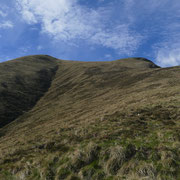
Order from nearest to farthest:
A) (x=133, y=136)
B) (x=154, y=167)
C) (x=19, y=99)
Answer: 1. (x=154, y=167)
2. (x=133, y=136)
3. (x=19, y=99)

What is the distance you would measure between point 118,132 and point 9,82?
51625 millimetres

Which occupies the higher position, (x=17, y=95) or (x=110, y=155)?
(x=17, y=95)

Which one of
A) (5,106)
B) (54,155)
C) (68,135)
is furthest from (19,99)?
(54,155)

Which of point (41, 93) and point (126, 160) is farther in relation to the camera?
point (41, 93)

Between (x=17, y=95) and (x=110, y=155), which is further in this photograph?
(x=17, y=95)

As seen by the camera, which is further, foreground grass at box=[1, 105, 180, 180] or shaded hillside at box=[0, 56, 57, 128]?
shaded hillside at box=[0, 56, 57, 128]

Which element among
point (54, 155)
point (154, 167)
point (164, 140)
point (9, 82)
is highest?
point (9, 82)

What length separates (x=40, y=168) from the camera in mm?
8688

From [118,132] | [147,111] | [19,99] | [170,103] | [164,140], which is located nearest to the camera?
[164,140]

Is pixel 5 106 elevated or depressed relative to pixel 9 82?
depressed

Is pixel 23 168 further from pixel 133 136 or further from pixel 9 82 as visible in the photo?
pixel 9 82

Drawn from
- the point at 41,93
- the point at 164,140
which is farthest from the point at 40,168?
the point at 41,93

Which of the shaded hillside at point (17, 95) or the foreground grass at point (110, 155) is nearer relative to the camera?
the foreground grass at point (110, 155)

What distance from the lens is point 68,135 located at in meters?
13.2
